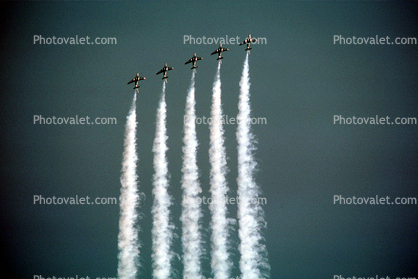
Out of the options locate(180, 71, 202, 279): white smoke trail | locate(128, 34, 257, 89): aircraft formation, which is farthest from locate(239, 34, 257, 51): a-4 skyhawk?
locate(180, 71, 202, 279): white smoke trail

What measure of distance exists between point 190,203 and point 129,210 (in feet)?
16.6

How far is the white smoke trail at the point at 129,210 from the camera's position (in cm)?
3838

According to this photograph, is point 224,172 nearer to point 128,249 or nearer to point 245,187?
point 245,187

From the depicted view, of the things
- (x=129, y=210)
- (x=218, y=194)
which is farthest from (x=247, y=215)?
(x=129, y=210)

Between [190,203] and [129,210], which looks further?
[129,210]

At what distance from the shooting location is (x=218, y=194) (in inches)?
1494

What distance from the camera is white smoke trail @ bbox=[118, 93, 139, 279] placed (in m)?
38.4

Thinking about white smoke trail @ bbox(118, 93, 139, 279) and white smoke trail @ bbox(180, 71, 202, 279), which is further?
white smoke trail @ bbox(118, 93, 139, 279)

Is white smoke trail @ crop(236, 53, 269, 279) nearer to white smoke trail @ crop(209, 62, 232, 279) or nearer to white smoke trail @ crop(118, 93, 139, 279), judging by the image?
white smoke trail @ crop(209, 62, 232, 279)

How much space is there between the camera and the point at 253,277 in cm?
3650

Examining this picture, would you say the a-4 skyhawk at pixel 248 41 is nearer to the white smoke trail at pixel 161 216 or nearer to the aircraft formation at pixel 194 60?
the aircraft formation at pixel 194 60

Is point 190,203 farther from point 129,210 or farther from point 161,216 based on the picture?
point 129,210

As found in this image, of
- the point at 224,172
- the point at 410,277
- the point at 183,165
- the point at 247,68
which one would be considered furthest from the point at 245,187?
the point at 410,277

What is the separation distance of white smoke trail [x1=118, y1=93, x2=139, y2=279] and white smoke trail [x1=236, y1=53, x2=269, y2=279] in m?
8.20
